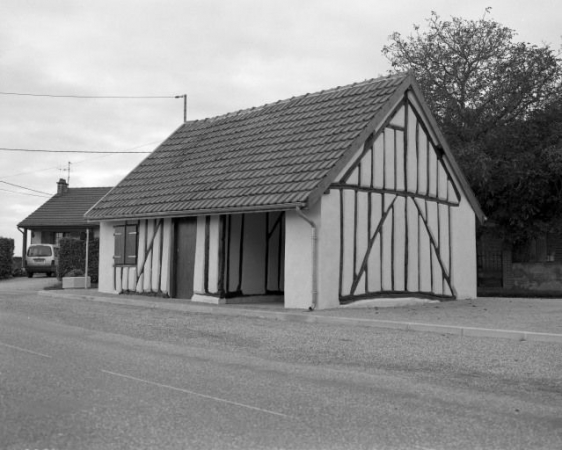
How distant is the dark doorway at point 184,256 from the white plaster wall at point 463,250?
318 inches

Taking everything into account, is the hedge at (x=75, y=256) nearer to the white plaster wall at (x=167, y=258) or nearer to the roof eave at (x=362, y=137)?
the white plaster wall at (x=167, y=258)

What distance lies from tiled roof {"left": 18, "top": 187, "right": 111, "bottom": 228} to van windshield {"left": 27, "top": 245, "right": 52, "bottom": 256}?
7.84 m

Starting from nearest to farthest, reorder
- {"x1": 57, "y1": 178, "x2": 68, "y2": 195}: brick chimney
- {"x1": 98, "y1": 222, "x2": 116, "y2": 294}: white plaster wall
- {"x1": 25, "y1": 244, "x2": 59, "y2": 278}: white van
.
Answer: {"x1": 98, "y1": 222, "x2": 116, "y2": 294}: white plaster wall, {"x1": 25, "y1": 244, "x2": 59, "y2": 278}: white van, {"x1": 57, "y1": 178, "x2": 68, "y2": 195}: brick chimney

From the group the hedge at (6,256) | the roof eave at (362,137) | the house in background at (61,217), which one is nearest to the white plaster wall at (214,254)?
the roof eave at (362,137)

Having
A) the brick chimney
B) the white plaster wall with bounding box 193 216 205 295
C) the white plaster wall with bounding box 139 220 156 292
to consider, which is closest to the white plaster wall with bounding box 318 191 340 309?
the white plaster wall with bounding box 193 216 205 295

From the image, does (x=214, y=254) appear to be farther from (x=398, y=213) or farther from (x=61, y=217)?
(x=61, y=217)

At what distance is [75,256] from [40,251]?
7.94 m

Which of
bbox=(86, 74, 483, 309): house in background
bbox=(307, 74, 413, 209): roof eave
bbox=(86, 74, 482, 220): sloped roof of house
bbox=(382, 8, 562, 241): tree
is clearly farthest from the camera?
bbox=(382, 8, 562, 241): tree

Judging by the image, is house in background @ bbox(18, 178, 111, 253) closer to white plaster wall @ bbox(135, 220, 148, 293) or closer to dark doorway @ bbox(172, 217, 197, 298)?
white plaster wall @ bbox(135, 220, 148, 293)

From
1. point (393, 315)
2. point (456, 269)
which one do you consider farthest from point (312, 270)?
point (456, 269)

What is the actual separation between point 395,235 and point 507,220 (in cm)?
1361

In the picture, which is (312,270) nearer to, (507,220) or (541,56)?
(507,220)

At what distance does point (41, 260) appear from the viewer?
121ft

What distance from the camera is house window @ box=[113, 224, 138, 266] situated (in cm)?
2223
